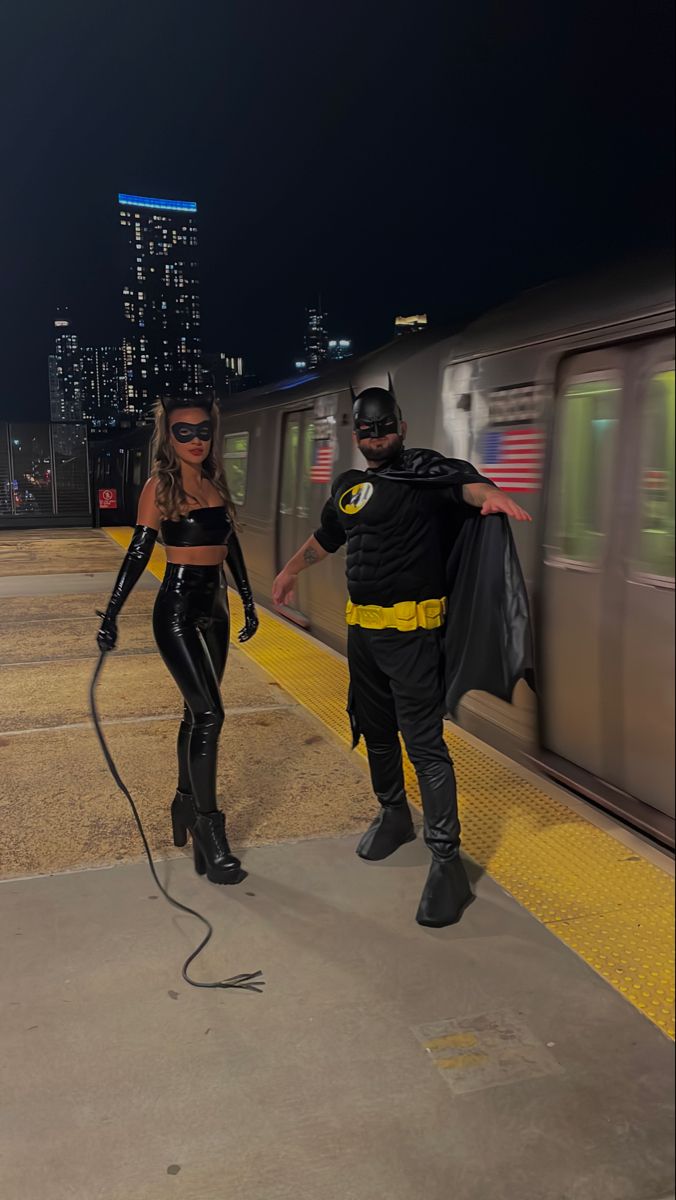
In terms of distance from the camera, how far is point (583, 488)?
133 inches

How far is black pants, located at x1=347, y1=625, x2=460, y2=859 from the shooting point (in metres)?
2.79

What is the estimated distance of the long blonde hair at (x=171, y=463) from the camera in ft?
10.1

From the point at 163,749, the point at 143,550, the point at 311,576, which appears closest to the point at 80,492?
the point at 311,576

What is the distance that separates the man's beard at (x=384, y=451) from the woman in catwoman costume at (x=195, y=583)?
719mm

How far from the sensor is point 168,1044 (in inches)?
89.8

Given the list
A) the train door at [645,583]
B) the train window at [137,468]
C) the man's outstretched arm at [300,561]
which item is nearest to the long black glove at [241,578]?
the man's outstretched arm at [300,561]

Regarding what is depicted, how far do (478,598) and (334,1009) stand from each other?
1272 mm

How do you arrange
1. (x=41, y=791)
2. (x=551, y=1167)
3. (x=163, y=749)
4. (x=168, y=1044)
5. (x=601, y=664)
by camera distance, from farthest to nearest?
(x=163, y=749) → (x=41, y=791) → (x=601, y=664) → (x=168, y=1044) → (x=551, y=1167)

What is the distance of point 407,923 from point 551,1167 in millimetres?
1093

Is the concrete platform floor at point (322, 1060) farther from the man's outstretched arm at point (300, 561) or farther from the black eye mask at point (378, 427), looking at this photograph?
the black eye mask at point (378, 427)

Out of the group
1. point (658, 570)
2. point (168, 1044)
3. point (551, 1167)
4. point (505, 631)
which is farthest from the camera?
point (658, 570)

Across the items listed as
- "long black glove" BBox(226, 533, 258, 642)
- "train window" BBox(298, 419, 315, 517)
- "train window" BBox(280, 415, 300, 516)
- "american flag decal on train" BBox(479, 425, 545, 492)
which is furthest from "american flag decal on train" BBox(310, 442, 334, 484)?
"long black glove" BBox(226, 533, 258, 642)

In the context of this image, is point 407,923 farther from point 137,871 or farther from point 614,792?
point 137,871

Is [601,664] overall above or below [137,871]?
above
